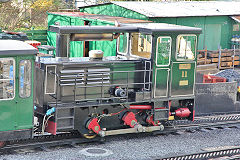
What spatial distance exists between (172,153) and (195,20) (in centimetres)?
1171

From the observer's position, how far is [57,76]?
34.3ft

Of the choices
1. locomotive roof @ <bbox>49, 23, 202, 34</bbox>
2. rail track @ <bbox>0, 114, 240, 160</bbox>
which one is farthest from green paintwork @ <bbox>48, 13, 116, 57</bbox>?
locomotive roof @ <bbox>49, 23, 202, 34</bbox>

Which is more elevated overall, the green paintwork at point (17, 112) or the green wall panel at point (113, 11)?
the green wall panel at point (113, 11)

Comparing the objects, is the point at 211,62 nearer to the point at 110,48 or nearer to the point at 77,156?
the point at 110,48

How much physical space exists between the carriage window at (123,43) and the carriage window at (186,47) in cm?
158

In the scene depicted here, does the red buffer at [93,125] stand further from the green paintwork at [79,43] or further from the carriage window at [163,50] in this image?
the green paintwork at [79,43]

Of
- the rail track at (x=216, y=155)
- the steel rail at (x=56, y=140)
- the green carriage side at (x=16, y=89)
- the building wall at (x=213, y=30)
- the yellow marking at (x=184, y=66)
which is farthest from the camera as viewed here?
the building wall at (x=213, y=30)

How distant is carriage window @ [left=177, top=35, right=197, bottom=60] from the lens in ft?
38.1

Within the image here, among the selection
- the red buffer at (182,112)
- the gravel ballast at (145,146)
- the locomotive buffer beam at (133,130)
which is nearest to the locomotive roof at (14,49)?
the gravel ballast at (145,146)

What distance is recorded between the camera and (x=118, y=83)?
11445mm

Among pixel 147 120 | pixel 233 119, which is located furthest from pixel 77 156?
pixel 233 119

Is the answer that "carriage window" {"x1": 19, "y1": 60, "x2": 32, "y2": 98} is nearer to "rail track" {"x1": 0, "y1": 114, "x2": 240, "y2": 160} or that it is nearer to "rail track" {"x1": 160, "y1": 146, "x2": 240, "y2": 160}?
"rail track" {"x1": 0, "y1": 114, "x2": 240, "y2": 160}

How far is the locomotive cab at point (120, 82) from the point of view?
34.4ft

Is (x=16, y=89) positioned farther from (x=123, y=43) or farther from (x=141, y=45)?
(x=123, y=43)
